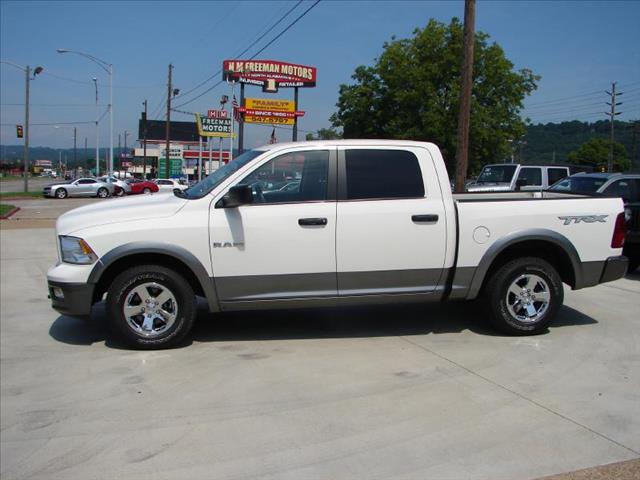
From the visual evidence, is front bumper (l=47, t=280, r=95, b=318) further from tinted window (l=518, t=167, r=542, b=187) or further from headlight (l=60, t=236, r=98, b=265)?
tinted window (l=518, t=167, r=542, b=187)

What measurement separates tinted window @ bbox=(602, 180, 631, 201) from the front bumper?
947 cm

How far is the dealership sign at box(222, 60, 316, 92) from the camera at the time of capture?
1570 inches

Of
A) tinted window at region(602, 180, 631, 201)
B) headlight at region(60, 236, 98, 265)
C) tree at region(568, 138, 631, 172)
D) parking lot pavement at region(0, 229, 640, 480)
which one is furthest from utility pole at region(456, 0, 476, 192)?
tree at region(568, 138, 631, 172)

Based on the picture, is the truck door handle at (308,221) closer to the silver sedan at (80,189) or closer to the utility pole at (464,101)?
the utility pole at (464,101)

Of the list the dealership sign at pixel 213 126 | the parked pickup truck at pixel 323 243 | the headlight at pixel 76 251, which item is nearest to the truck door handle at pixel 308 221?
the parked pickup truck at pixel 323 243

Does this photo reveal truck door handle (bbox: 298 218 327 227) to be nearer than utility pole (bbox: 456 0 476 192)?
Yes

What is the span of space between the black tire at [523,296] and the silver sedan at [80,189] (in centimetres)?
4017

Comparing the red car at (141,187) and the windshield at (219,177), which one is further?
the red car at (141,187)

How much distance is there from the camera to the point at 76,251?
18.1ft

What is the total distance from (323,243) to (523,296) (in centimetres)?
214

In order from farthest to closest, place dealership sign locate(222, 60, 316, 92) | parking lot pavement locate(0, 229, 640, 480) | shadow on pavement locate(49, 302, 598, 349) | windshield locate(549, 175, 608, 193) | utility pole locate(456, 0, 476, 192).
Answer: dealership sign locate(222, 60, 316, 92), utility pole locate(456, 0, 476, 192), windshield locate(549, 175, 608, 193), shadow on pavement locate(49, 302, 598, 349), parking lot pavement locate(0, 229, 640, 480)

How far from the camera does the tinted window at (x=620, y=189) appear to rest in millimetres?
11367

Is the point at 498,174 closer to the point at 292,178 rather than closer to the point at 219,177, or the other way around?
the point at 292,178

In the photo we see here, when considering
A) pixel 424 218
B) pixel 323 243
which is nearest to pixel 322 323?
pixel 323 243
